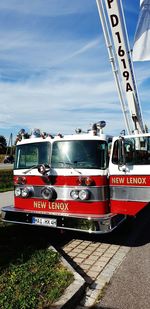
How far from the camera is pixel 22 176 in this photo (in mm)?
7496

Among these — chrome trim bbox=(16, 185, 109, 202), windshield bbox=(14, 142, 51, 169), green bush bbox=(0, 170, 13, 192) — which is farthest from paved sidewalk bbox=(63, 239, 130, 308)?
green bush bbox=(0, 170, 13, 192)

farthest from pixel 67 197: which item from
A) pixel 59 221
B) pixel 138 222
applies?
pixel 138 222

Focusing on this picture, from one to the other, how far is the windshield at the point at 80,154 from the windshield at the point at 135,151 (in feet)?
0.76

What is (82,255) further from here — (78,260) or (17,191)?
(17,191)

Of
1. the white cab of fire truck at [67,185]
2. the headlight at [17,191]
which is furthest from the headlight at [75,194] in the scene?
the headlight at [17,191]

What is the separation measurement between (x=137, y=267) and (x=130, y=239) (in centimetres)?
183

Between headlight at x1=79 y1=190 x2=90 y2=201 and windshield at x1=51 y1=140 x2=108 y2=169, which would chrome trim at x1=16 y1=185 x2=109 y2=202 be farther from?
windshield at x1=51 y1=140 x2=108 y2=169

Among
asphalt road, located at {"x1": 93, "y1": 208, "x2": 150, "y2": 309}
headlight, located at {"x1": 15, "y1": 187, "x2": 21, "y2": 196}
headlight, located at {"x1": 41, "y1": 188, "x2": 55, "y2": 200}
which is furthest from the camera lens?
headlight, located at {"x1": 15, "y1": 187, "x2": 21, "y2": 196}

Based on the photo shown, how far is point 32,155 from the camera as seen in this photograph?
298 inches

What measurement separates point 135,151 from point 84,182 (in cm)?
117

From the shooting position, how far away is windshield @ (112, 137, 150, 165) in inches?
266

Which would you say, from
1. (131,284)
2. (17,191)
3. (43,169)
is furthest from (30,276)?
(17,191)

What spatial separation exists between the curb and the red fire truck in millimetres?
1492

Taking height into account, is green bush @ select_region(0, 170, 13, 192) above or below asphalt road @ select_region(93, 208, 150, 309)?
above
